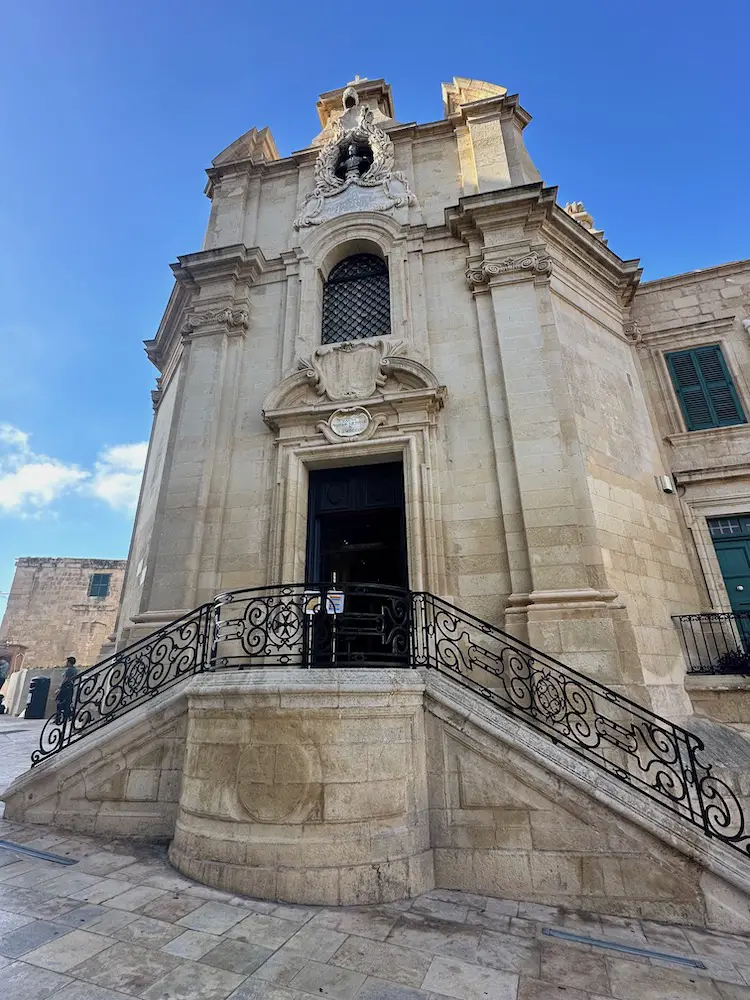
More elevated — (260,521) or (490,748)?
(260,521)

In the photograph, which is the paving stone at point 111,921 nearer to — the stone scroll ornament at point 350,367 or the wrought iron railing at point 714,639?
the stone scroll ornament at point 350,367

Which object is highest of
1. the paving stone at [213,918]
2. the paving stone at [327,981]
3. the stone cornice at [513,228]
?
the stone cornice at [513,228]

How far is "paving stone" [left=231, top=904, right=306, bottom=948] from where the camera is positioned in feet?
11.5

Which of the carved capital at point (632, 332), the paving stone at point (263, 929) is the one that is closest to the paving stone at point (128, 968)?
the paving stone at point (263, 929)

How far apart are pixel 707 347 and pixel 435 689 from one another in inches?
393

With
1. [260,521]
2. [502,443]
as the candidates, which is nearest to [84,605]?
[260,521]

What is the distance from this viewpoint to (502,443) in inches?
309

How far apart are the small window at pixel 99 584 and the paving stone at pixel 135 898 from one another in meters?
24.4

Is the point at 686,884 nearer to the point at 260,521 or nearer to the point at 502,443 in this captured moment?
the point at 502,443

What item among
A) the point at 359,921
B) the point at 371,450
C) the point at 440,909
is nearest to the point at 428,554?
the point at 371,450

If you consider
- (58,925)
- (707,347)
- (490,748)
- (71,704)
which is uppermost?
(707,347)

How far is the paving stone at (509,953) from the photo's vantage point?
3275 mm

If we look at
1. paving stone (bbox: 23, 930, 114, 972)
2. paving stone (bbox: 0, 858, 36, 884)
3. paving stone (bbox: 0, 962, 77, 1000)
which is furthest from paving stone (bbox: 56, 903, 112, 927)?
paving stone (bbox: 0, 858, 36, 884)

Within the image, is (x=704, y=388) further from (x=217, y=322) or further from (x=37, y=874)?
(x=37, y=874)
